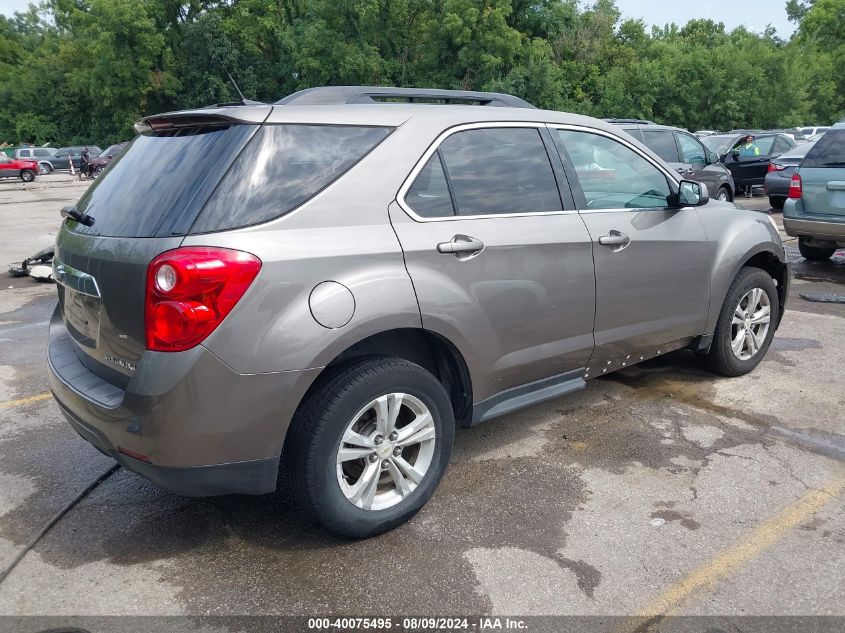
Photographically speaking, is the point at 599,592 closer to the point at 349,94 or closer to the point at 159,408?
the point at 159,408

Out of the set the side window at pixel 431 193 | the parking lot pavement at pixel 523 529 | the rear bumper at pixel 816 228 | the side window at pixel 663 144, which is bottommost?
the parking lot pavement at pixel 523 529

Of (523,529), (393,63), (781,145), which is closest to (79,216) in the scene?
(523,529)

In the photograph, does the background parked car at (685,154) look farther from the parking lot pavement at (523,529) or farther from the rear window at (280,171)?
the rear window at (280,171)

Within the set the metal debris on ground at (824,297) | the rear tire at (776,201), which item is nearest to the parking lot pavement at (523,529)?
the metal debris on ground at (824,297)

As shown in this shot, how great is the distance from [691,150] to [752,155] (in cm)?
620

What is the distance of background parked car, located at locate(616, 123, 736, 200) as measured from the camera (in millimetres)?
12234

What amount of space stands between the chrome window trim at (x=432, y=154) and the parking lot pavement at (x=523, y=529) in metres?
1.27

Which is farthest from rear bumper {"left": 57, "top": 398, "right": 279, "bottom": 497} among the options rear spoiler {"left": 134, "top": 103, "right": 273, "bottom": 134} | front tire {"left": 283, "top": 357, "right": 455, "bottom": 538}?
rear spoiler {"left": 134, "top": 103, "right": 273, "bottom": 134}

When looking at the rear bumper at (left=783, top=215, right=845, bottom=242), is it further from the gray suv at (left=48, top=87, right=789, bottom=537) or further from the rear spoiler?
the rear spoiler

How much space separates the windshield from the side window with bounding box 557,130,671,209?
1591cm

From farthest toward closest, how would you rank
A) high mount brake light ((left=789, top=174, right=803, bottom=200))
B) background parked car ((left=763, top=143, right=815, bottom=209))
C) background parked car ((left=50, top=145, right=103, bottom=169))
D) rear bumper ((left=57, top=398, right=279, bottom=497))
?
background parked car ((left=50, top=145, right=103, bottom=169))
background parked car ((left=763, top=143, right=815, bottom=209))
high mount brake light ((left=789, top=174, right=803, bottom=200))
rear bumper ((left=57, top=398, right=279, bottom=497))

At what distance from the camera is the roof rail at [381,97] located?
11.2ft

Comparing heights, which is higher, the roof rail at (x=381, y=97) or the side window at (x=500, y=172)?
the roof rail at (x=381, y=97)

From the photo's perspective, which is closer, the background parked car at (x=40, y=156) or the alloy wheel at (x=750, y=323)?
the alloy wheel at (x=750, y=323)
